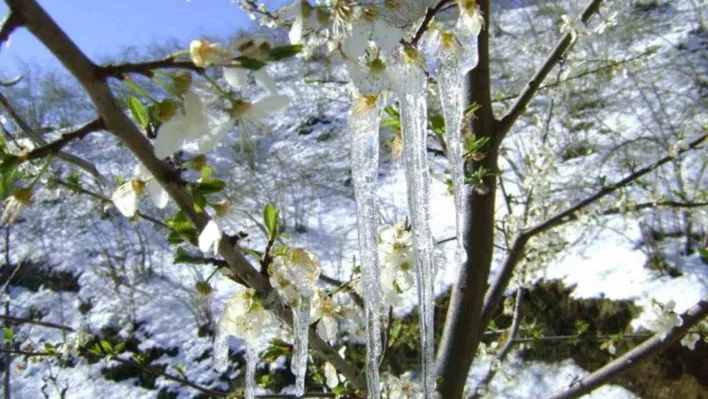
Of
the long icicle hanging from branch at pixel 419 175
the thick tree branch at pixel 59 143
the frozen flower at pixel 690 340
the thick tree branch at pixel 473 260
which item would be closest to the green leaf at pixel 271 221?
the long icicle hanging from branch at pixel 419 175

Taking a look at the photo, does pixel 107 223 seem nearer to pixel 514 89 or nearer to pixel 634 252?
pixel 514 89

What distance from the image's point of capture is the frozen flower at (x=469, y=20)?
2.12 ft

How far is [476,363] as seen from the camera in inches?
122

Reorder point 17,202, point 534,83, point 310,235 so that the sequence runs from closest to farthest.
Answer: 1. point 17,202
2. point 534,83
3. point 310,235

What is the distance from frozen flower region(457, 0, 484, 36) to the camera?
0.65m

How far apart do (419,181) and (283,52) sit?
0.87 feet

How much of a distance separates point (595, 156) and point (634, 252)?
1.25m

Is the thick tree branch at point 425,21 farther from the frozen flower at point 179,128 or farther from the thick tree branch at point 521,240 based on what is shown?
the thick tree branch at point 521,240

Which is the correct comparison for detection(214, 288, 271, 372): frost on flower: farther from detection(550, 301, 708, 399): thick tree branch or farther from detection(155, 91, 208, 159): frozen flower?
detection(550, 301, 708, 399): thick tree branch

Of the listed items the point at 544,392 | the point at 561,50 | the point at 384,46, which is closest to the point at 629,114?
the point at 544,392

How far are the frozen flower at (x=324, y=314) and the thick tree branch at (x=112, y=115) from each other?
239 mm

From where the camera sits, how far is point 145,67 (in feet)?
1.26

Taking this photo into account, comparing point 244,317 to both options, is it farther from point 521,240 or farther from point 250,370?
point 521,240

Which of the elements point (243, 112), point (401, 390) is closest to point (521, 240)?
point (401, 390)
